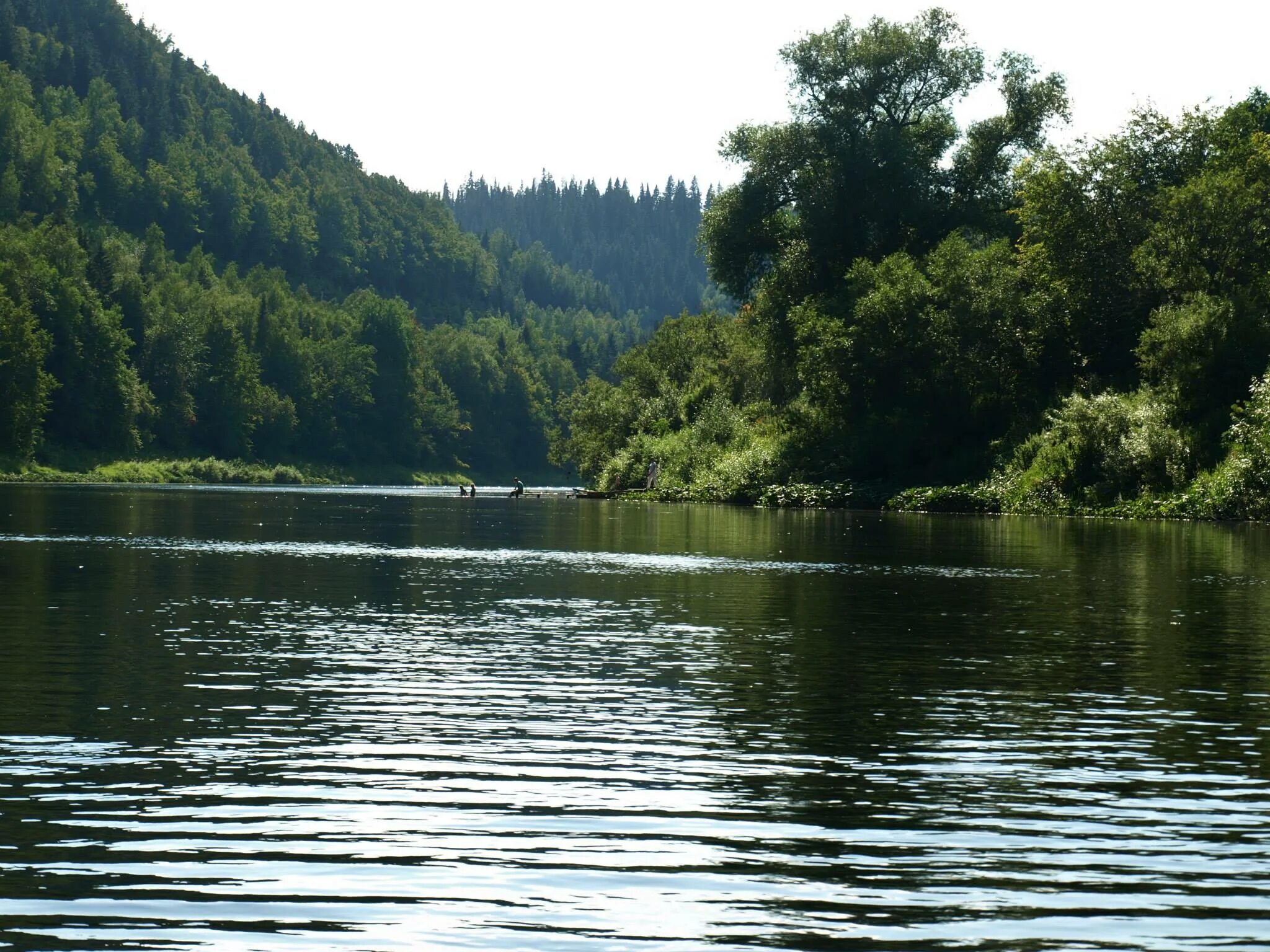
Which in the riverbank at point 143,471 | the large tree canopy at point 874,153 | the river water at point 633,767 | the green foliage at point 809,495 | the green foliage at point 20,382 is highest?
the large tree canopy at point 874,153

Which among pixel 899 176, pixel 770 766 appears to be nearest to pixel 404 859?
pixel 770 766

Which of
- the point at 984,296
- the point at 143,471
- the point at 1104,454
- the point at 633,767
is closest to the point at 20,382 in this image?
the point at 143,471

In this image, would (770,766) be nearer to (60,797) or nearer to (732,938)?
(732,938)

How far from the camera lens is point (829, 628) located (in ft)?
86.4

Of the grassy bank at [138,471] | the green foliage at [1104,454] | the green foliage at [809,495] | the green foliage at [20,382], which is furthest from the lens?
the grassy bank at [138,471]

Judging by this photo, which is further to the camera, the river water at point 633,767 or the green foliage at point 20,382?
the green foliage at point 20,382

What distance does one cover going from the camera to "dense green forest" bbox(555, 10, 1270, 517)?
245 feet

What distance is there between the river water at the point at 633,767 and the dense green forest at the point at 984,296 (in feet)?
141

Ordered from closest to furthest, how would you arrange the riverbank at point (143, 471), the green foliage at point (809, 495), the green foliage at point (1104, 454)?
1. the green foliage at point (1104, 454)
2. the green foliage at point (809, 495)
3. the riverbank at point (143, 471)

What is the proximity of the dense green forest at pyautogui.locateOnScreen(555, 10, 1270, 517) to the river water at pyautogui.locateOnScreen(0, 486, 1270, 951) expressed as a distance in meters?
43.0

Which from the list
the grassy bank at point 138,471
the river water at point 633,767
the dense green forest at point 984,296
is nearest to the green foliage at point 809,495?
the dense green forest at point 984,296

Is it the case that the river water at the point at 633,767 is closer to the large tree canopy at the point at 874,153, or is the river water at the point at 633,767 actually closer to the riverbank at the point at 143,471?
the large tree canopy at the point at 874,153

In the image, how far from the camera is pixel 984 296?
86.3m

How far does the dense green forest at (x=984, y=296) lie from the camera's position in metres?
74.6
